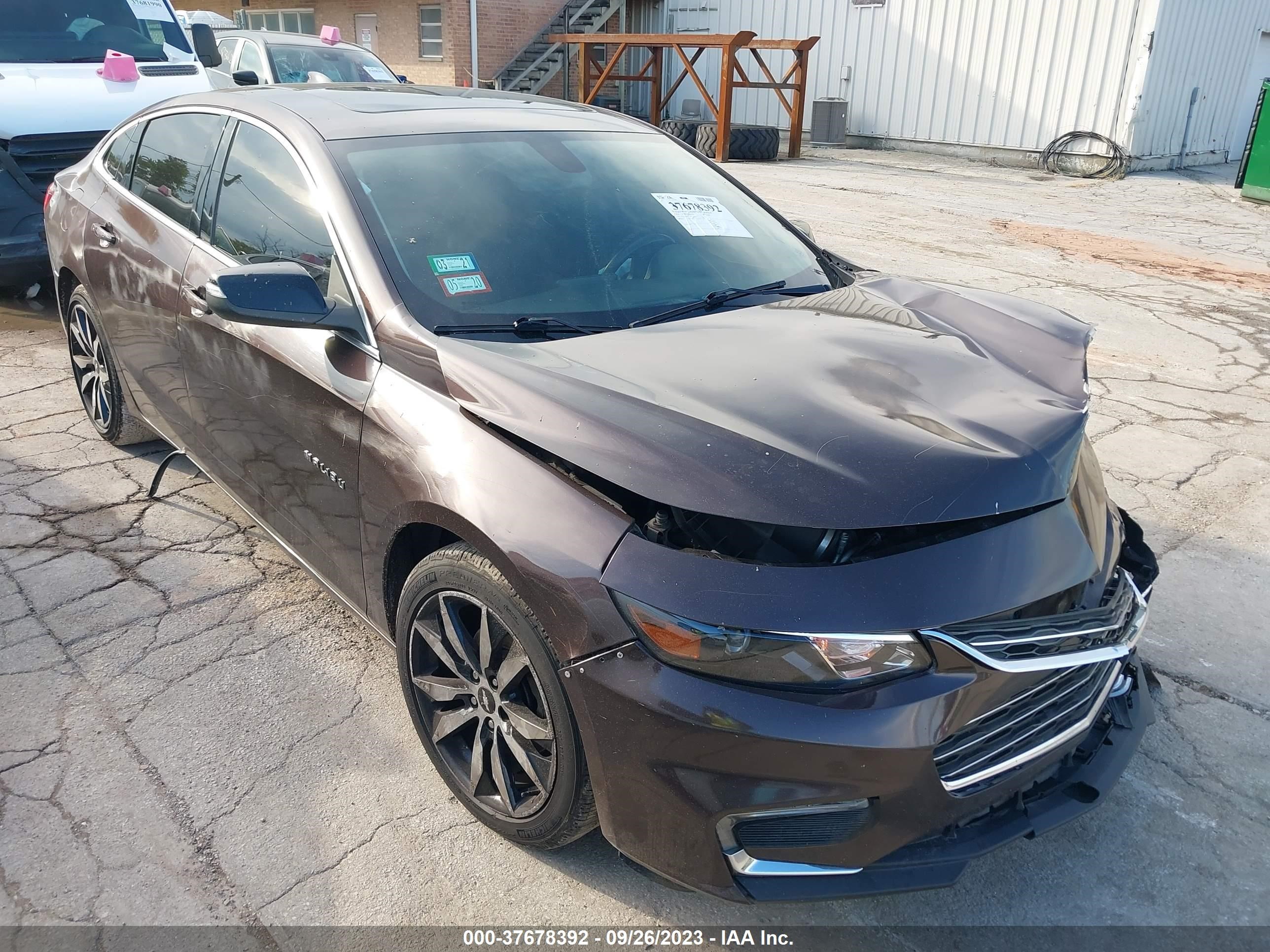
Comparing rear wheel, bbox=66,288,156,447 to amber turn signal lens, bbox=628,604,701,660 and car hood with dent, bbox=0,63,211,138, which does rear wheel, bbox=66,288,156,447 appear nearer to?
car hood with dent, bbox=0,63,211,138

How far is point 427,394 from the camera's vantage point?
7.75 feet

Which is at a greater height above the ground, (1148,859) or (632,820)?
(632,820)

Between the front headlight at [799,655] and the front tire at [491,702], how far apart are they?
353 millimetres

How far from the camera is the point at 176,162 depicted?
12.2 ft

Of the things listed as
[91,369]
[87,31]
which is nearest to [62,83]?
[87,31]

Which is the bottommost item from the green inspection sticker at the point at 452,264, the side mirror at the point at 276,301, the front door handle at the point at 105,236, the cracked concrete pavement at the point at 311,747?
the cracked concrete pavement at the point at 311,747

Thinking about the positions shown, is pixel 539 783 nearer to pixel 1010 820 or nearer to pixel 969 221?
pixel 1010 820

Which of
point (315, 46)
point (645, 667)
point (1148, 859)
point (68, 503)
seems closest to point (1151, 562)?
point (1148, 859)

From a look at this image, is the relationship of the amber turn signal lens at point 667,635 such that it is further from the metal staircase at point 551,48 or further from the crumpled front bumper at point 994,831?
the metal staircase at point 551,48

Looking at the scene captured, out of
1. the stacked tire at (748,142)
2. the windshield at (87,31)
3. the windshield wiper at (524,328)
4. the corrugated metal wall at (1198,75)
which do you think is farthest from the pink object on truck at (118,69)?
the corrugated metal wall at (1198,75)

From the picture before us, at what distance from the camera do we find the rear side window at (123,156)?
4.10 m

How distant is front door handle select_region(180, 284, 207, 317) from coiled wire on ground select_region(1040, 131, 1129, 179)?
15.6 metres

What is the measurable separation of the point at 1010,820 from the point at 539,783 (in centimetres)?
102

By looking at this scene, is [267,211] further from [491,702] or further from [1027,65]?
[1027,65]
